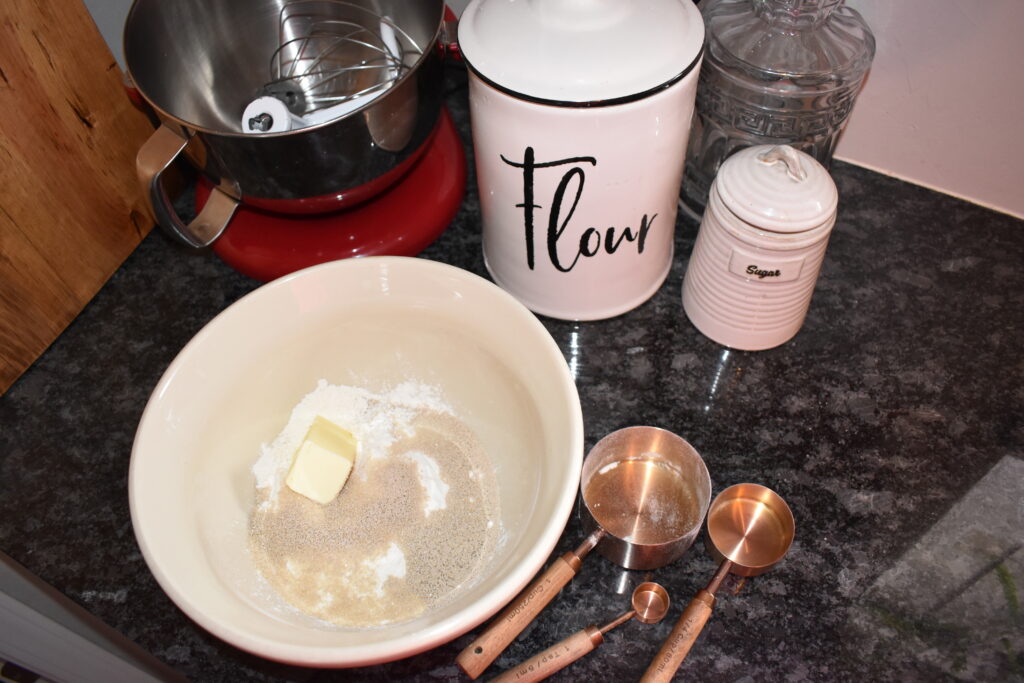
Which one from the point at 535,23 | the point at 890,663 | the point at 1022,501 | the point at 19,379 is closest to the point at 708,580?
the point at 890,663

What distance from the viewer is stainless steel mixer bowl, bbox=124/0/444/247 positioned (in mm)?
609

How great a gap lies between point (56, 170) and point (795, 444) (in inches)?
28.1

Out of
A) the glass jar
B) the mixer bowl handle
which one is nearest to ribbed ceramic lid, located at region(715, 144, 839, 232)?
the glass jar

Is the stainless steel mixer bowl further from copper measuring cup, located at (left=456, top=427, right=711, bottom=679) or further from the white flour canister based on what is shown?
copper measuring cup, located at (left=456, top=427, right=711, bottom=679)

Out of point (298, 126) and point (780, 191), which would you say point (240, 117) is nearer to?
point (298, 126)

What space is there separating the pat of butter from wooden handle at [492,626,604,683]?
20cm

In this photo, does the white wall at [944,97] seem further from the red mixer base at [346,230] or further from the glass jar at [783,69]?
the red mixer base at [346,230]

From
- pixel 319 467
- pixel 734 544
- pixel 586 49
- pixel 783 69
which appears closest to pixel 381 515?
pixel 319 467

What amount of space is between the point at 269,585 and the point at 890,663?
1.49ft

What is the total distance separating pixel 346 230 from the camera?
756 millimetres

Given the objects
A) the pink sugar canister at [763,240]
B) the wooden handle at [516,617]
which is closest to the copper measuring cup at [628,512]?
the wooden handle at [516,617]

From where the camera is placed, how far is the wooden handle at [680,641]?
1.72ft

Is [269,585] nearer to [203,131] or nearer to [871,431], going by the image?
[203,131]

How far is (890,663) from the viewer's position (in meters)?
0.55
